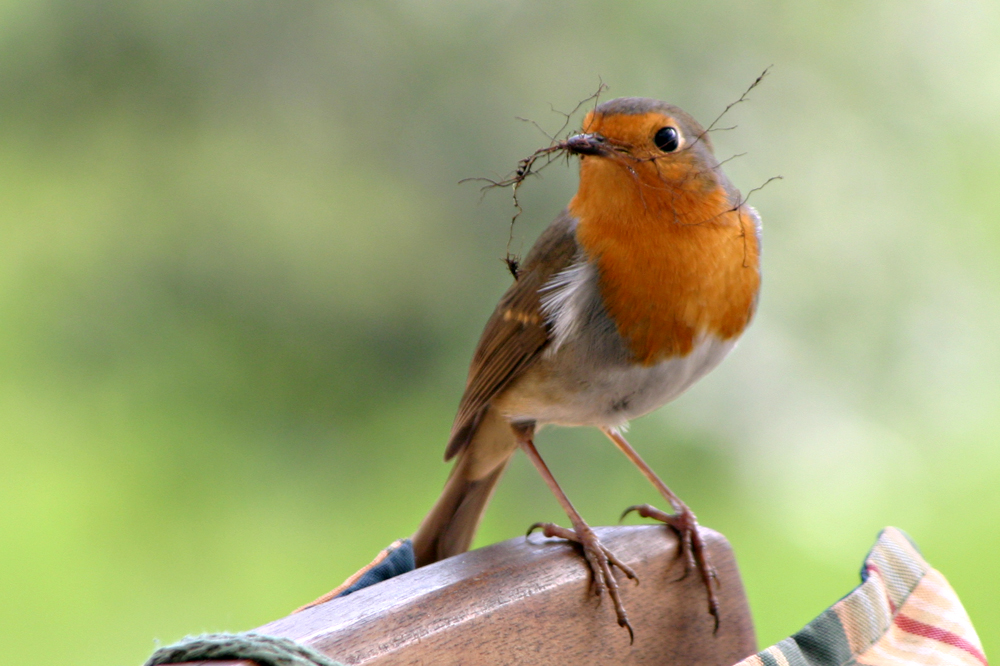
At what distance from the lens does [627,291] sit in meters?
1.24

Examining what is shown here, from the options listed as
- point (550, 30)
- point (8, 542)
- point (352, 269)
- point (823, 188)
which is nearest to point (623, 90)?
point (550, 30)

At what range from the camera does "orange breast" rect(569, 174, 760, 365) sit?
47.8 inches

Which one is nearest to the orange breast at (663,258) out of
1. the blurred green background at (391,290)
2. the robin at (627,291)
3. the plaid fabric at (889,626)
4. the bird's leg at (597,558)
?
the robin at (627,291)

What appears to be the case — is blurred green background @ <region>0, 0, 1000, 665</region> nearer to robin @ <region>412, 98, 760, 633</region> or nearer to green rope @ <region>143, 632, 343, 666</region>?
robin @ <region>412, 98, 760, 633</region>

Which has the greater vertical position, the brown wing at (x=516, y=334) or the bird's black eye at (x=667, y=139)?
the bird's black eye at (x=667, y=139)

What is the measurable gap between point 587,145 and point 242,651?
0.61 m

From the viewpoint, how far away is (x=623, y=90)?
2199 millimetres

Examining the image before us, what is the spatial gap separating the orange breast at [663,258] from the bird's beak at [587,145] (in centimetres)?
7

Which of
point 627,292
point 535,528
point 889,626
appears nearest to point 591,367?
point 627,292

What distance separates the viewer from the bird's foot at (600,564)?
1187 millimetres

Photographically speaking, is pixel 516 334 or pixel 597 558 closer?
pixel 597 558

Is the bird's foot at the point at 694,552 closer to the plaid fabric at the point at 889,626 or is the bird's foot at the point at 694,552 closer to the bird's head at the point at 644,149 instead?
the plaid fabric at the point at 889,626

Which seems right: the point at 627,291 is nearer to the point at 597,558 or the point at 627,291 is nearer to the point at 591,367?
the point at 591,367

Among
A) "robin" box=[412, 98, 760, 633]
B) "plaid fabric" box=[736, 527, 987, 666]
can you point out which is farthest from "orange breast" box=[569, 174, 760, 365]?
"plaid fabric" box=[736, 527, 987, 666]
